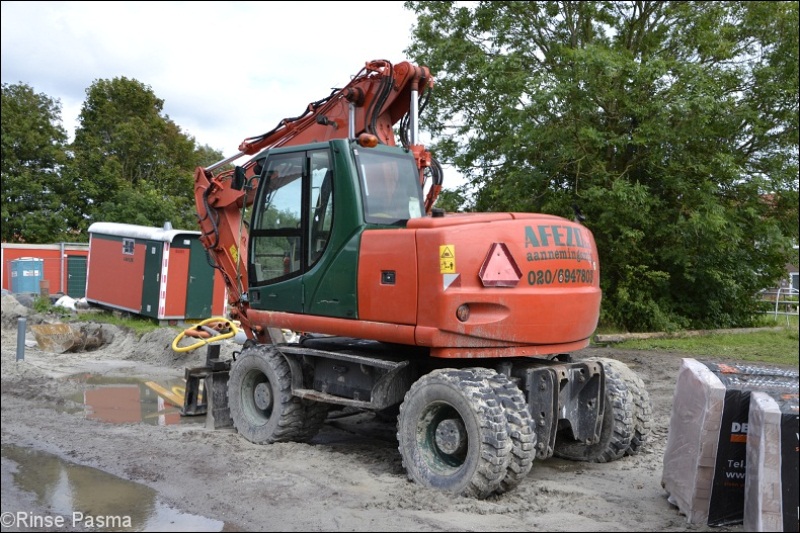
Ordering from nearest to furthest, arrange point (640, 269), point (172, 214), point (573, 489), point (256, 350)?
point (573, 489) < point (256, 350) < point (640, 269) < point (172, 214)

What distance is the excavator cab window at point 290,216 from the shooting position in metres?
6.73

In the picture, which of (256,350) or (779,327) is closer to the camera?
(256,350)

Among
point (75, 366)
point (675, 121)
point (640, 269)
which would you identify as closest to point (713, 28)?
point (675, 121)

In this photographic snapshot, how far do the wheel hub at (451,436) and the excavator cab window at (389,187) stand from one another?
6.14 feet

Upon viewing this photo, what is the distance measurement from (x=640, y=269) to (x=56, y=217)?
668 inches

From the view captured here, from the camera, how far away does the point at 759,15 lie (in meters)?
14.4

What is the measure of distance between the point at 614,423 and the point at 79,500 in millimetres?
4394

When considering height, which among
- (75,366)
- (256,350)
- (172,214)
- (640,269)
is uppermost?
(172,214)

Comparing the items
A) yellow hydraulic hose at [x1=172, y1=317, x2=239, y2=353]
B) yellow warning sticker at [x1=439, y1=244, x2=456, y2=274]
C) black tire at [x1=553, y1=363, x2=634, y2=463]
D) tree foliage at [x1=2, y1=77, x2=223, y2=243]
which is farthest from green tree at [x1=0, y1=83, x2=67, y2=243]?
black tire at [x1=553, y1=363, x2=634, y2=463]

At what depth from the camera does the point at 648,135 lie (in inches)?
536

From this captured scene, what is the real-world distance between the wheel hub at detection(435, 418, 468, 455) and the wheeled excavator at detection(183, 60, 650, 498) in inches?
0.4

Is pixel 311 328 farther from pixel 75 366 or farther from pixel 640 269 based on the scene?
pixel 640 269

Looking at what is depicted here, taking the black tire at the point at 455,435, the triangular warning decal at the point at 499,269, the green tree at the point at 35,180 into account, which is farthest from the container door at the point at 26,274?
the triangular warning decal at the point at 499,269

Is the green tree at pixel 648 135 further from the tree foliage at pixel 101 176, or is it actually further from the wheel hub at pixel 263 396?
the tree foliage at pixel 101 176
